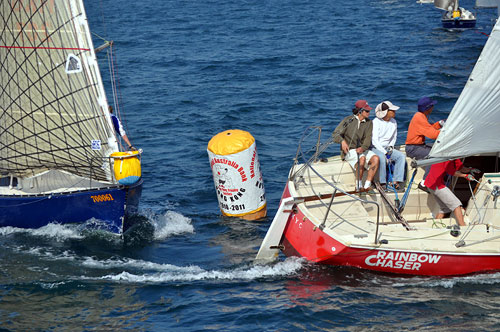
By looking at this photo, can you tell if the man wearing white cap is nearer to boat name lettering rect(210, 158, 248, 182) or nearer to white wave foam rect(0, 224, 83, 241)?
boat name lettering rect(210, 158, 248, 182)

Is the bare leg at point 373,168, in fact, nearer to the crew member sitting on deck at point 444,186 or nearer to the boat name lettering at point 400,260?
the crew member sitting on deck at point 444,186

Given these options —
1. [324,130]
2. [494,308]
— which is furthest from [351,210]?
[324,130]

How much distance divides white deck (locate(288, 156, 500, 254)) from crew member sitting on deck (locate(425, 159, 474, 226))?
260 millimetres

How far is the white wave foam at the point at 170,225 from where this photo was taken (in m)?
13.6

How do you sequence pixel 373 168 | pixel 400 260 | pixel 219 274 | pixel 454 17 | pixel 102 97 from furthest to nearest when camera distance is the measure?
pixel 454 17
pixel 102 97
pixel 373 168
pixel 219 274
pixel 400 260

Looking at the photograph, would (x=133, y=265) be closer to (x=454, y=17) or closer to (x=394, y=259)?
(x=394, y=259)

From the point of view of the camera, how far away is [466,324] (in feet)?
31.4

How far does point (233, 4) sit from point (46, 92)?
34.7 meters

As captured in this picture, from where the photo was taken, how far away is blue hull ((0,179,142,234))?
42.5ft

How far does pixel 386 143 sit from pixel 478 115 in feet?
6.74

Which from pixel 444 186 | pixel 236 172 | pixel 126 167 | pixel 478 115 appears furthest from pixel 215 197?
pixel 478 115

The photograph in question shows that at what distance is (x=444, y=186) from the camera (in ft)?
37.3

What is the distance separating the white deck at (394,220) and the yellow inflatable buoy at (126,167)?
289 centimetres

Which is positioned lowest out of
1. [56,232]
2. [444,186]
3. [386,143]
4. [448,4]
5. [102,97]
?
[56,232]
